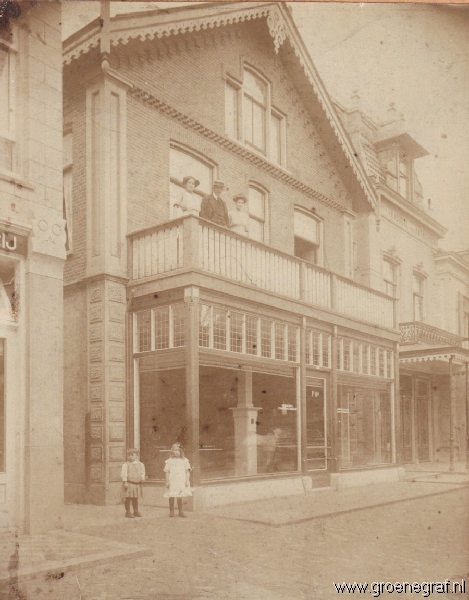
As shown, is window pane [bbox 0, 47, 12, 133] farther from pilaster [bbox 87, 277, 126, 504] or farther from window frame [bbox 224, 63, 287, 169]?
window frame [bbox 224, 63, 287, 169]

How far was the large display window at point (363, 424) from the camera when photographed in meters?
16.5

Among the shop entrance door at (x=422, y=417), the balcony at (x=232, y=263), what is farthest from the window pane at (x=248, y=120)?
the shop entrance door at (x=422, y=417)

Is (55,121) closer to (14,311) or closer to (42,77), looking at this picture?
(42,77)

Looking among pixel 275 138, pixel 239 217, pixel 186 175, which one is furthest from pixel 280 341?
pixel 275 138

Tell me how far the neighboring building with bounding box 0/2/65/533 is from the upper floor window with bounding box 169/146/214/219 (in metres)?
3.97

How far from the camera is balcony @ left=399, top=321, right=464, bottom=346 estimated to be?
1159 cm

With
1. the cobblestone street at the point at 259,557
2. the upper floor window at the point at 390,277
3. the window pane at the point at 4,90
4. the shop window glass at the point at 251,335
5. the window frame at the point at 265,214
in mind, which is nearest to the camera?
the cobblestone street at the point at 259,557

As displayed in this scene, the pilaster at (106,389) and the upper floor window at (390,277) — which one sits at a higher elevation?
the upper floor window at (390,277)

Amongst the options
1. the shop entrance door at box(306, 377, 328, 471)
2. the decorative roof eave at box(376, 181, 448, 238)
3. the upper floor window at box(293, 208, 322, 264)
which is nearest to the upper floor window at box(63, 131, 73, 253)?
the decorative roof eave at box(376, 181, 448, 238)

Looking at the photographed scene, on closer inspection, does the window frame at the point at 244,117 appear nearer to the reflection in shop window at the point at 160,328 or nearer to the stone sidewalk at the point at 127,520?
the reflection in shop window at the point at 160,328

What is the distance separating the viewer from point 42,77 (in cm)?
833

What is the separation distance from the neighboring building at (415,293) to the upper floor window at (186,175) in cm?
277

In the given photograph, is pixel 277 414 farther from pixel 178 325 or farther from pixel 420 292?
pixel 420 292

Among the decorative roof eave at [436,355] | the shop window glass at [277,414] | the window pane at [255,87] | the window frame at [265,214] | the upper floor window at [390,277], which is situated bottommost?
the shop window glass at [277,414]
